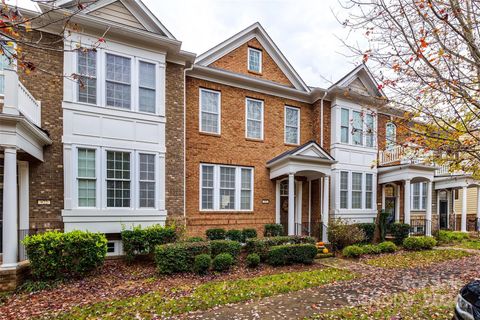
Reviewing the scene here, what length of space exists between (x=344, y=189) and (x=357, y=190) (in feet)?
3.28

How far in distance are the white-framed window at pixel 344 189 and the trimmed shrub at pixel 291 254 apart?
5465 mm

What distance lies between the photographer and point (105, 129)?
9805 millimetres

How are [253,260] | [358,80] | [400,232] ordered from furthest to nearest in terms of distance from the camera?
[358,80], [400,232], [253,260]

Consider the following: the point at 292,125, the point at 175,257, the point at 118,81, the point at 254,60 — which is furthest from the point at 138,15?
the point at 175,257

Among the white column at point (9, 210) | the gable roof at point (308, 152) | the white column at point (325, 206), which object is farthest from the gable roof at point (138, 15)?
the white column at point (325, 206)

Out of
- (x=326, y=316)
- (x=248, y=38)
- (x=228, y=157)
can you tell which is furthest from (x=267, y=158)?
(x=326, y=316)

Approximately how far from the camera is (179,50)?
10953 mm

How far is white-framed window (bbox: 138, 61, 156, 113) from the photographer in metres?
10.5

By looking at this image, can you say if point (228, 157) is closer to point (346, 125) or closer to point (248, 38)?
point (248, 38)

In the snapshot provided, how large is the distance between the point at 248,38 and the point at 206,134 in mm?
5447

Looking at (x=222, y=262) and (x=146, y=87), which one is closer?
(x=222, y=262)

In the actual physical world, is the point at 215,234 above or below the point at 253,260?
above

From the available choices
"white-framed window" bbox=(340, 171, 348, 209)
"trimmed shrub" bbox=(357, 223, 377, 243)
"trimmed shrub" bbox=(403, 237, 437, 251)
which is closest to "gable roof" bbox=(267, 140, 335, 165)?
"white-framed window" bbox=(340, 171, 348, 209)

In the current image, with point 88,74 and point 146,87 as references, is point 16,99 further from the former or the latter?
point 146,87
